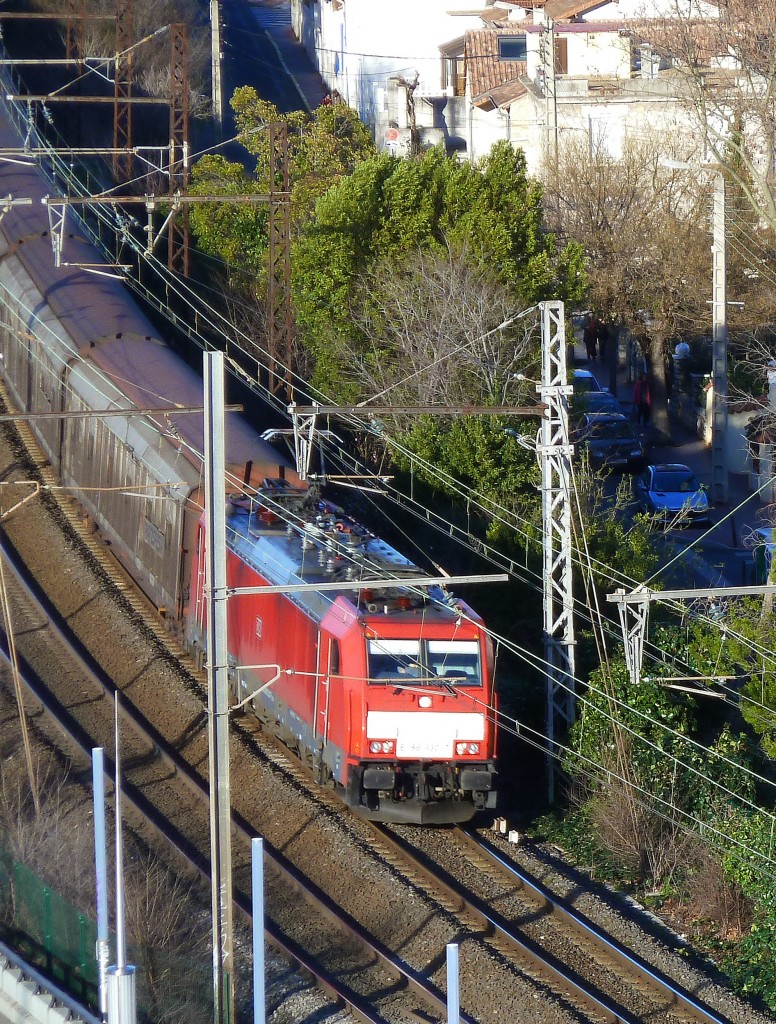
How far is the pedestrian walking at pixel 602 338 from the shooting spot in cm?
5008

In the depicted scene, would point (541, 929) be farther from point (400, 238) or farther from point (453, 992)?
point (400, 238)

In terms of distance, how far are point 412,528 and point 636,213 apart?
73.0ft

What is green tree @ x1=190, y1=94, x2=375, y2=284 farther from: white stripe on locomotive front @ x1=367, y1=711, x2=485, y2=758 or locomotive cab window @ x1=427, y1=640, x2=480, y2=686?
white stripe on locomotive front @ x1=367, y1=711, x2=485, y2=758

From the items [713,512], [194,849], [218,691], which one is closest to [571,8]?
[713,512]

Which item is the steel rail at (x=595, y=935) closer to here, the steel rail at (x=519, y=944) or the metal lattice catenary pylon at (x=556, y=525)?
the steel rail at (x=519, y=944)

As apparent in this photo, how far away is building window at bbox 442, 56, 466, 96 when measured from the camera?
60.3 m

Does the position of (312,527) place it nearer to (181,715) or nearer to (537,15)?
(181,715)

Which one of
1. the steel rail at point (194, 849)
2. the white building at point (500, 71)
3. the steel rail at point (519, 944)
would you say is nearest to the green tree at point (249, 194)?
the white building at point (500, 71)

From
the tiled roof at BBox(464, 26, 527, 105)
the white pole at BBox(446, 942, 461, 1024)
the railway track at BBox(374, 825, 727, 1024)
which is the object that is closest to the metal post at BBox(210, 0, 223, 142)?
the tiled roof at BBox(464, 26, 527, 105)

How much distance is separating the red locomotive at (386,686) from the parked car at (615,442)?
21.0 meters

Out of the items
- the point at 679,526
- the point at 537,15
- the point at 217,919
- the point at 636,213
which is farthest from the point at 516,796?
the point at 537,15

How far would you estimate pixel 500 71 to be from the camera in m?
59.5

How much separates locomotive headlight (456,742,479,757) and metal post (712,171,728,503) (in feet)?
63.2

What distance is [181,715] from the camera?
68.2ft
